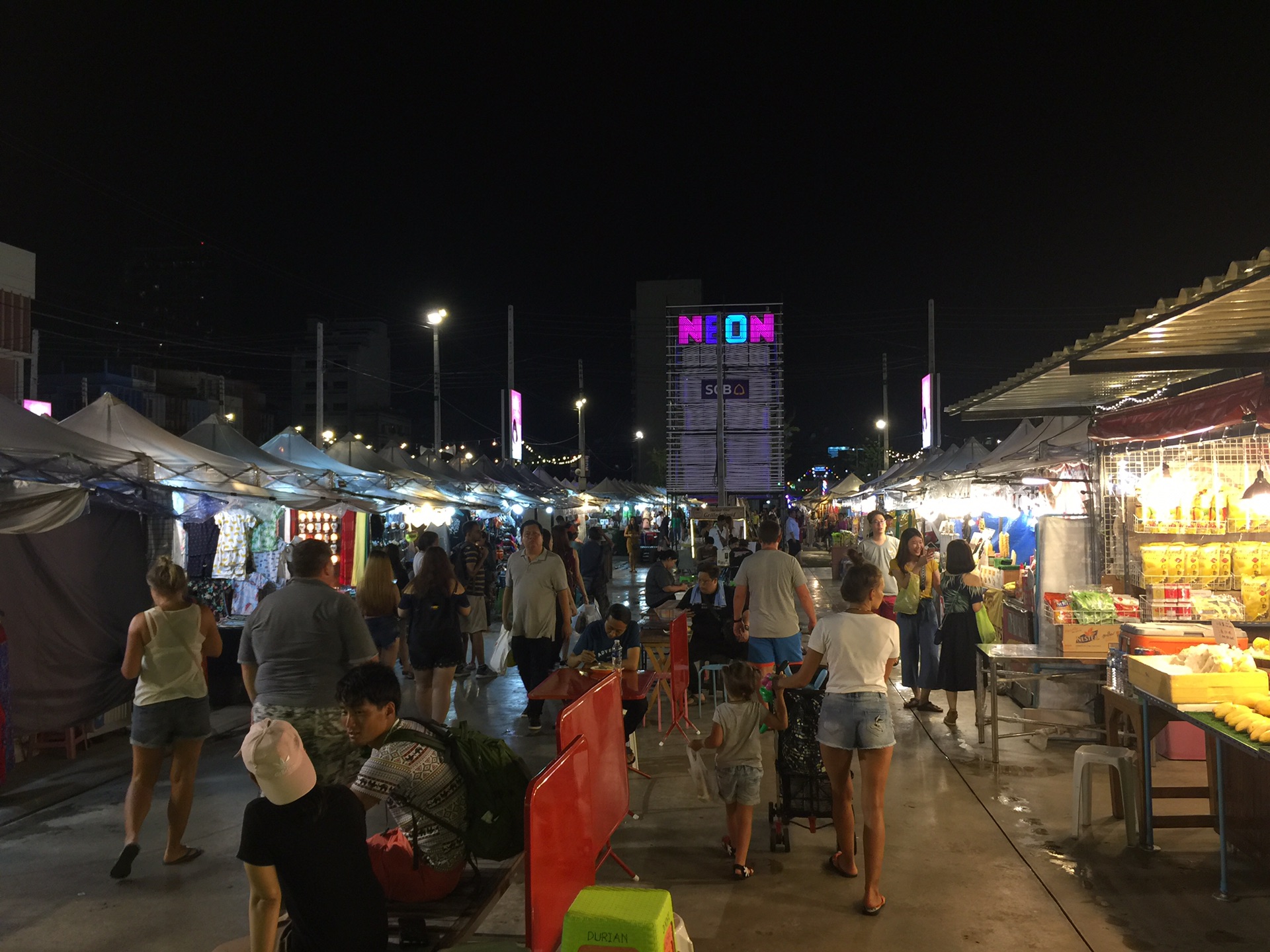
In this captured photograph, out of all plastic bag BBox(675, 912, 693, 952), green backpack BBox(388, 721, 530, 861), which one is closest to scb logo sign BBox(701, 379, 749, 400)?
green backpack BBox(388, 721, 530, 861)

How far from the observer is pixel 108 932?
436cm

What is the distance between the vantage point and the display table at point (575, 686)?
20.1 ft

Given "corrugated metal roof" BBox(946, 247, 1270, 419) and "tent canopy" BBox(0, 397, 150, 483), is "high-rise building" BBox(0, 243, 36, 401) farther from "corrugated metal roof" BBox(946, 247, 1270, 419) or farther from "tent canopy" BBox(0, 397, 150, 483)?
"corrugated metal roof" BBox(946, 247, 1270, 419)

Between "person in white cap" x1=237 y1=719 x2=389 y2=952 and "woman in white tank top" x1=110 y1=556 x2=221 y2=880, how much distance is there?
262 cm

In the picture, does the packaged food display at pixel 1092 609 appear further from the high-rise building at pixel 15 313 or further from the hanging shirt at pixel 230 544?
the high-rise building at pixel 15 313

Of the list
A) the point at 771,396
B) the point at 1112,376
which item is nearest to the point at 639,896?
the point at 1112,376

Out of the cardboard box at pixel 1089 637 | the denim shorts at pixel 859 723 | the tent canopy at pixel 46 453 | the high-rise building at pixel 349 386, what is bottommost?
the denim shorts at pixel 859 723

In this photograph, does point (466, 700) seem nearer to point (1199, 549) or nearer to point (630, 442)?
point (1199, 549)

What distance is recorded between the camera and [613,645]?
756cm

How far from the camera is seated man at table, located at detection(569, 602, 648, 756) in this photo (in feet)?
23.5

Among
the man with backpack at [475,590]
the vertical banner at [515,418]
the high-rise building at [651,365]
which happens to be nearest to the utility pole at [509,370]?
the vertical banner at [515,418]

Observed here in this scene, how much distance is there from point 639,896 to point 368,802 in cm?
116

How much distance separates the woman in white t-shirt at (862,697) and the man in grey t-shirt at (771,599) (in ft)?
7.40

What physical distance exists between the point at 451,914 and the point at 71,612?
19.8 ft
